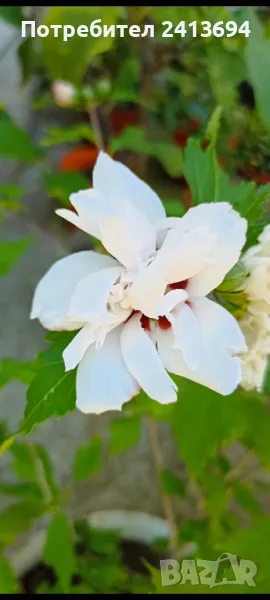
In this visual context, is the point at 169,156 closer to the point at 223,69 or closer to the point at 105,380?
the point at 223,69

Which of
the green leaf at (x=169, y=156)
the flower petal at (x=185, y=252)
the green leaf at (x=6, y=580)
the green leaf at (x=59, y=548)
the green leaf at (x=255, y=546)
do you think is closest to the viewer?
the flower petal at (x=185, y=252)

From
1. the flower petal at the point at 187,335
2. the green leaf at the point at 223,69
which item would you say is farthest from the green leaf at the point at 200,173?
the green leaf at the point at 223,69

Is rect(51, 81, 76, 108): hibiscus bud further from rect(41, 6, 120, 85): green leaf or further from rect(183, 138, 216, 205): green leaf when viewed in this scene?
rect(183, 138, 216, 205): green leaf

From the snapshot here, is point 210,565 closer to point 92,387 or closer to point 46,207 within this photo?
point 92,387

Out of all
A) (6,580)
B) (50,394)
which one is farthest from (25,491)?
(50,394)

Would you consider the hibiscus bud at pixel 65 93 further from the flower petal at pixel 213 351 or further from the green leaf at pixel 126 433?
the flower petal at pixel 213 351

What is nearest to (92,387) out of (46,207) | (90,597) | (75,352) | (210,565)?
(75,352)
